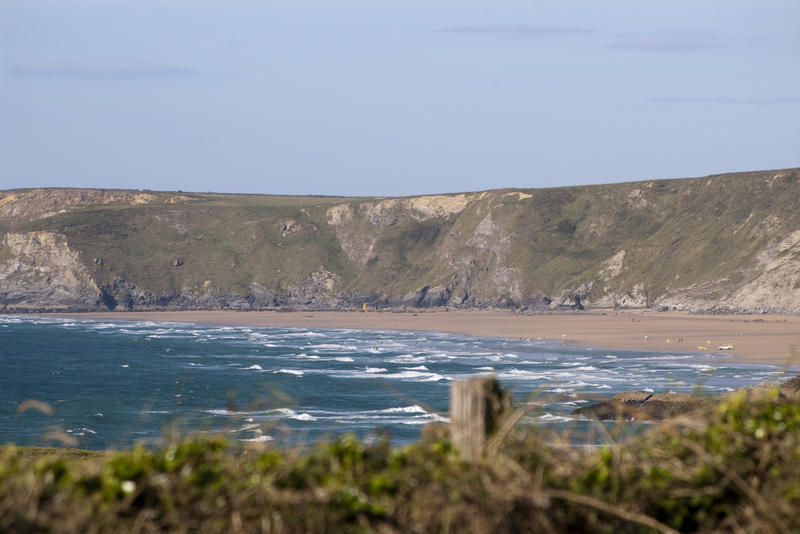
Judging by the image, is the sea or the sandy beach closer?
the sea

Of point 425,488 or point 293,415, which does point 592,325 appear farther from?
point 425,488

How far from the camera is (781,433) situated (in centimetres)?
571

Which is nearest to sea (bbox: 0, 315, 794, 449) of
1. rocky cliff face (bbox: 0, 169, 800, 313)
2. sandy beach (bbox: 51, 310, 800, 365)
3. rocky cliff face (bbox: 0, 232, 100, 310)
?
sandy beach (bbox: 51, 310, 800, 365)

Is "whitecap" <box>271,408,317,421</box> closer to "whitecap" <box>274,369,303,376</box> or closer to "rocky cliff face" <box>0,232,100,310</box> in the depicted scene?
"whitecap" <box>274,369,303,376</box>

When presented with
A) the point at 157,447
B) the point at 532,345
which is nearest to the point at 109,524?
the point at 157,447

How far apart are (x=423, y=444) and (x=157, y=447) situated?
1465 millimetres

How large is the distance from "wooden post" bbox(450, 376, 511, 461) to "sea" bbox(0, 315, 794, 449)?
61.4ft

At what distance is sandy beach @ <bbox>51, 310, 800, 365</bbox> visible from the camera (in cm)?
7131

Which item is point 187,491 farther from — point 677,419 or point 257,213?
point 257,213

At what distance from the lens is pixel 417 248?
6225 inches

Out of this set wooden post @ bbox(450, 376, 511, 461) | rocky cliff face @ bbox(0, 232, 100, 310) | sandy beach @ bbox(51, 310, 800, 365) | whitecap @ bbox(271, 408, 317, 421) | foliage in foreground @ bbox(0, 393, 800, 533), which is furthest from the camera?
rocky cliff face @ bbox(0, 232, 100, 310)

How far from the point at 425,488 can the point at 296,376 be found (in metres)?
52.7

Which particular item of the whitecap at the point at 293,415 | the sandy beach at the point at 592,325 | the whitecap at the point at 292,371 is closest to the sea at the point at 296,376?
the whitecap at the point at 293,415

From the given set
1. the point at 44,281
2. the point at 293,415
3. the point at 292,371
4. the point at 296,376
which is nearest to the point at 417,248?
the point at 44,281
